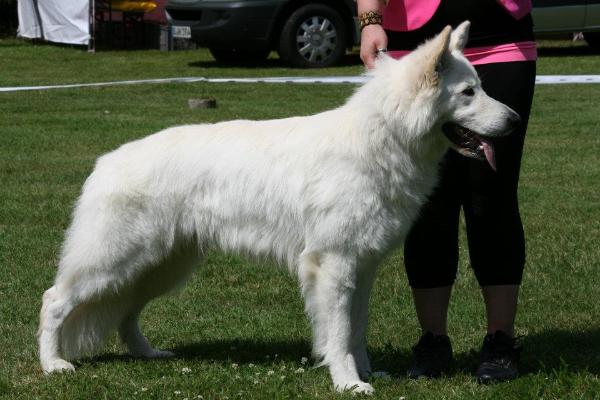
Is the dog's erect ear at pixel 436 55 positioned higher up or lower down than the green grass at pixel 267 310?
higher up

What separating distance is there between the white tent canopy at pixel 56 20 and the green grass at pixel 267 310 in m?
9.35

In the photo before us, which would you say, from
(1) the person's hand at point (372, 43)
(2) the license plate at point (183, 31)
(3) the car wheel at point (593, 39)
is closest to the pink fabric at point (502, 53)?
(1) the person's hand at point (372, 43)

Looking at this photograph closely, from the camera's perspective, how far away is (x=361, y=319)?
4.80 m

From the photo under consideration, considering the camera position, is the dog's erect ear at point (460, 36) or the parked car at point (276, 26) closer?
the dog's erect ear at point (460, 36)

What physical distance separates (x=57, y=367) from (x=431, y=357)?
176 centimetres

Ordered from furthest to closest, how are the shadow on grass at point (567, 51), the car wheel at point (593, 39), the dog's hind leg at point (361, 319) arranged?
1. the car wheel at point (593, 39)
2. the shadow on grass at point (567, 51)
3. the dog's hind leg at point (361, 319)

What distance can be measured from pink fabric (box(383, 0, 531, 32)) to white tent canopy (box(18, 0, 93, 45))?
1618cm

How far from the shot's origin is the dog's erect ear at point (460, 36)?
4375 millimetres

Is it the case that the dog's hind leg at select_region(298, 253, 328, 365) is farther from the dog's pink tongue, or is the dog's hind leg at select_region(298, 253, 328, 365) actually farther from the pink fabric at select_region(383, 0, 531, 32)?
the pink fabric at select_region(383, 0, 531, 32)

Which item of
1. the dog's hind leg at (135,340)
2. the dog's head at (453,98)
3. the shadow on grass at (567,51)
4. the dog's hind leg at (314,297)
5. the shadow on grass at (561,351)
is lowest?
the shadow on grass at (567,51)

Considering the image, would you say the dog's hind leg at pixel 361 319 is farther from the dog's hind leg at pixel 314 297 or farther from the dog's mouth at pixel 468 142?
the dog's mouth at pixel 468 142

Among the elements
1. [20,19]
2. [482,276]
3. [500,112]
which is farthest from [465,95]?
[20,19]

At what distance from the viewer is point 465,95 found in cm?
433

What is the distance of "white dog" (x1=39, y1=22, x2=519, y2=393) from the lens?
14.2ft
